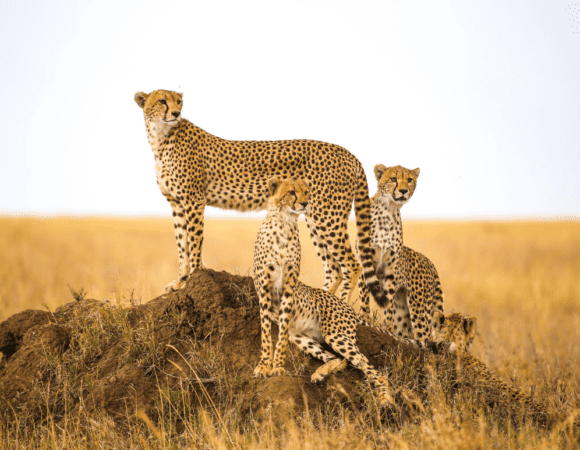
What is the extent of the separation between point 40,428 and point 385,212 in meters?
3.50

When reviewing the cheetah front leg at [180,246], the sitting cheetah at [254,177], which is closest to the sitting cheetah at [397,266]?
the sitting cheetah at [254,177]

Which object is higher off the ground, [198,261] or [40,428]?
[198,261]

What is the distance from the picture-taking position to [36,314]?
5590mm

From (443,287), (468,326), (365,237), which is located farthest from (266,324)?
(443,287)

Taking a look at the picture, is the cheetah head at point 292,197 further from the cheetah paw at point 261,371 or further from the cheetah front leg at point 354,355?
the cheetah paw at point 261,371

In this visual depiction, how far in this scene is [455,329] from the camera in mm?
5430

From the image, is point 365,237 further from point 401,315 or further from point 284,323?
point 284,323

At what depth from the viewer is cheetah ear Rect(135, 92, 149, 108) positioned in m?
6.11

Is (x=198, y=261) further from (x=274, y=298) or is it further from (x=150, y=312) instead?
(x=274, y=298)

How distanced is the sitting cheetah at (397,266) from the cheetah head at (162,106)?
1.96m

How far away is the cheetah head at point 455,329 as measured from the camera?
539cm

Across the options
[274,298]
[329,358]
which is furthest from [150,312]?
[329,358]

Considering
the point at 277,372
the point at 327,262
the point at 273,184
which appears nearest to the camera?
the point at 277,372

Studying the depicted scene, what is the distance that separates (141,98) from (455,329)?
11.6 ft
